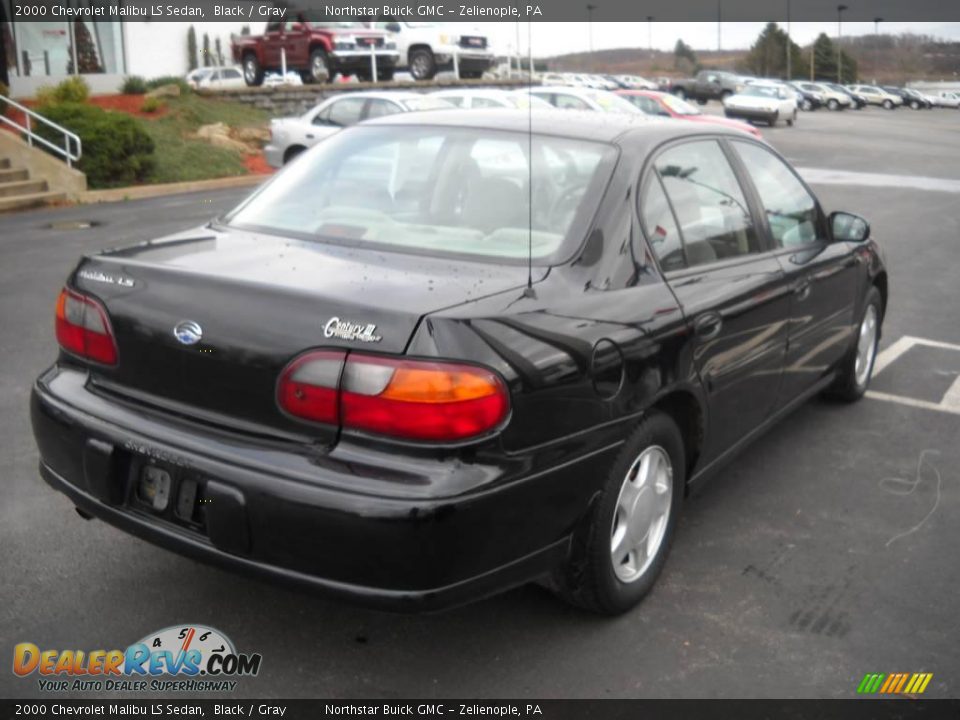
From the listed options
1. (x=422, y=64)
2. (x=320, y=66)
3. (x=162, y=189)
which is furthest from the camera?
(x=422, y=64)

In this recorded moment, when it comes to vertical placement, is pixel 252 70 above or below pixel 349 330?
above

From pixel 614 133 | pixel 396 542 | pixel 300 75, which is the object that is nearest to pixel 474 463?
Result: pixel 396 542

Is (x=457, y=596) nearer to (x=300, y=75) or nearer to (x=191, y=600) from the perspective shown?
(x=191, y=600)

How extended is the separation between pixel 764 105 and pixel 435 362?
36762 millimetres

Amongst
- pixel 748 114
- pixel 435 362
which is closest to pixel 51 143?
pixel 435 362

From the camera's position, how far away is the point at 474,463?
290 centimetres

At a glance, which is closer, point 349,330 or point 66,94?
point 349,330

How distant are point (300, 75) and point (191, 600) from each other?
24.7m

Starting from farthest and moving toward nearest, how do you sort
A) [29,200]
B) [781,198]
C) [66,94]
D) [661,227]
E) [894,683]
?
1. [66,94]
2. [29,200]
3. [781,198]
4. [661,227]
5. [894,683]

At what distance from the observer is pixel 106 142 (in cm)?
1678

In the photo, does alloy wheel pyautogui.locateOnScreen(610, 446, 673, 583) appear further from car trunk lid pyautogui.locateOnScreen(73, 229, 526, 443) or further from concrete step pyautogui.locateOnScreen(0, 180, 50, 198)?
concrete step pyautogui.locateOnScreen(0, 180, 50, 198)

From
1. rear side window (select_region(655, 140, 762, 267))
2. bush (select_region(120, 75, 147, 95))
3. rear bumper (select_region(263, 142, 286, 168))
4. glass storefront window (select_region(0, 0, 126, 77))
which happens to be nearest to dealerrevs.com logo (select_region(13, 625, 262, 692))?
rear side window (select_region(655, 140, 762, 267))

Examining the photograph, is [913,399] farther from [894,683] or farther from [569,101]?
[569,101]

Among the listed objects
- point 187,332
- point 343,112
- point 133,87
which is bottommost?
point 187,332
